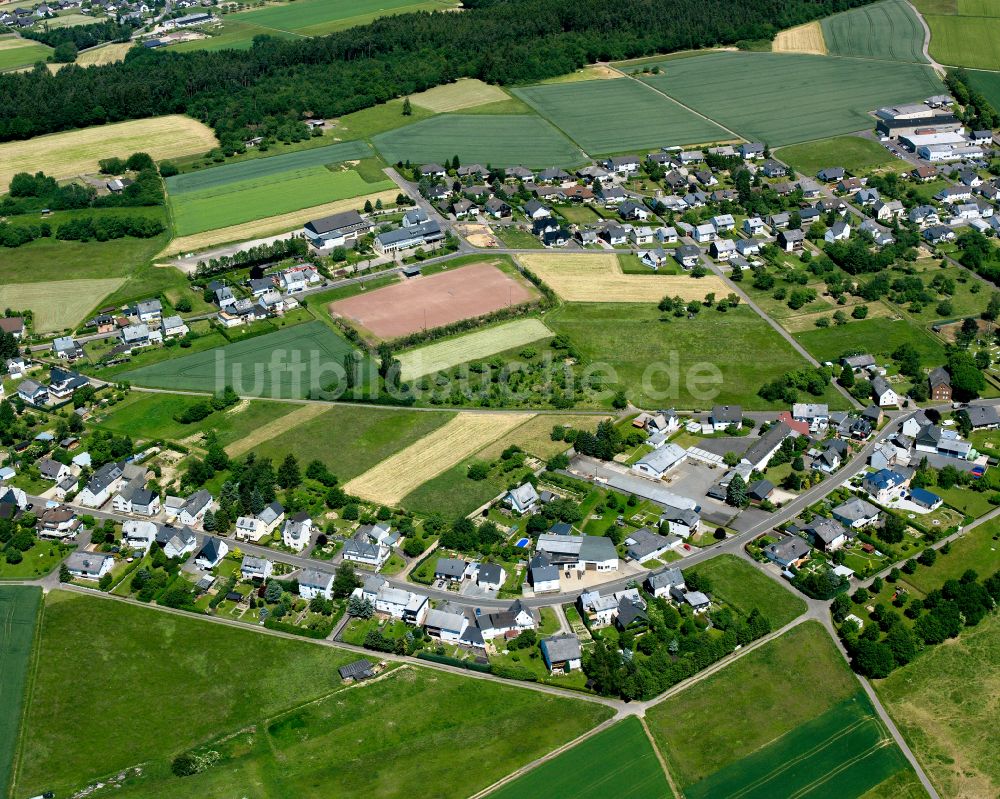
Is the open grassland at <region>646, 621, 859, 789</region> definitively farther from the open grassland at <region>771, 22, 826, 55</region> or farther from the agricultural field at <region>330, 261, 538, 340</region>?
the open grassland at <region>771, 22, 826, 55</region>

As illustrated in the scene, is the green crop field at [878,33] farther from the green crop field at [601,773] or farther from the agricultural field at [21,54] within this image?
the green crop field at [601,773]

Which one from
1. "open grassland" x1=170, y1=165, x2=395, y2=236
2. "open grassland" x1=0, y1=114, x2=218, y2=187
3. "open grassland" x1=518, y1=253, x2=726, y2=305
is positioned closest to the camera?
"open grassland" x1=518, y1=253, x2=726, y2=305

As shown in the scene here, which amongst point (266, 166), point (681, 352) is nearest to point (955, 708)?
point (681, 352)

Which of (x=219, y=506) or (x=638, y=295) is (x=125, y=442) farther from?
(x=638, y=295)

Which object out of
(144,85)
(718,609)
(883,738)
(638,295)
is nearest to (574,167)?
(638,295)

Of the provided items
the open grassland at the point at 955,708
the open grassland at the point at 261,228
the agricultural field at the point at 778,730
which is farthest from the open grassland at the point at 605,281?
the open grassland at the point at 955,708

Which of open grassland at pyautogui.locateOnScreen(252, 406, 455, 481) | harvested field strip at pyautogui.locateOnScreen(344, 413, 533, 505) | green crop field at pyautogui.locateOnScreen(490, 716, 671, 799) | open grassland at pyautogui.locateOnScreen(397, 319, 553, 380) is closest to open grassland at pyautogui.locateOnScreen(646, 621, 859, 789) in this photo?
green crop field at pyautogui.locateOnScreen(490, 716, 671, 799)
